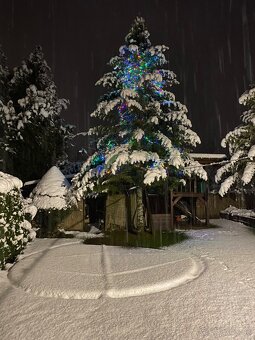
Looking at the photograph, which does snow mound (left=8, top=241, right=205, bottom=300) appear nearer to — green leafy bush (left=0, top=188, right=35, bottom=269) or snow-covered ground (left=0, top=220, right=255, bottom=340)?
snow-covered ground (left=0, top=220, right=255, bottom=340)

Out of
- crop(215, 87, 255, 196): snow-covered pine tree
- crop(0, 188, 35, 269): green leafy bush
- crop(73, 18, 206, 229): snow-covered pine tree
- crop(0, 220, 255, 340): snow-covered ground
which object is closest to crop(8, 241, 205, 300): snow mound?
crop(0, 220, 255, 340): snow-covered ground

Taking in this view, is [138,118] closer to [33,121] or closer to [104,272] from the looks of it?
[104,272]

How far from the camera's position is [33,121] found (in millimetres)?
25000

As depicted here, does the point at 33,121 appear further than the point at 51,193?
Yes

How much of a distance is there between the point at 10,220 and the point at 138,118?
8.78 m

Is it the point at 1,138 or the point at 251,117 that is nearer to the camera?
the point at 251,117

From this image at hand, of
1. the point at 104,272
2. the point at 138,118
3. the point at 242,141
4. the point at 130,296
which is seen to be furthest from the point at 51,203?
the point at 242,141

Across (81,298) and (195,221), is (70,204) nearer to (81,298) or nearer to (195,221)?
(195,221)

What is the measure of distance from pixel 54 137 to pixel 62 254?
1787cm

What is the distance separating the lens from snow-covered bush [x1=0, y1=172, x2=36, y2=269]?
8414 mm

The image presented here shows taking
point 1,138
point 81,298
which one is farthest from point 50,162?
point 81,298

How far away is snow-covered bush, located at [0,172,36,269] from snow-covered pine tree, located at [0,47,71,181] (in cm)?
1489

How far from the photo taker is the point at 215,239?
43.7ft

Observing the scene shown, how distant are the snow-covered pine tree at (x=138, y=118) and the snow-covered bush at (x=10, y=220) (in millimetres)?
4787
